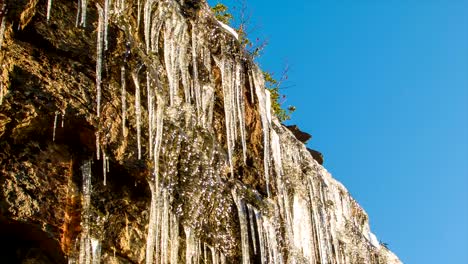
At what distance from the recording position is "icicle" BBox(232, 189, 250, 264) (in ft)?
20.0

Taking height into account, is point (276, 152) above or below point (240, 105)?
below

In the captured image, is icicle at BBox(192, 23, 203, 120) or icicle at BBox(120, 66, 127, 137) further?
icicle at BBox(192, 23, 203, 120)

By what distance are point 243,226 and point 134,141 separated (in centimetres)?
169

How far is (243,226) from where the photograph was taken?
6.24m

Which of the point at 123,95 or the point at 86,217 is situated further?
the point at 123,95

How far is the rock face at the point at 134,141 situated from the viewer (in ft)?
14.2

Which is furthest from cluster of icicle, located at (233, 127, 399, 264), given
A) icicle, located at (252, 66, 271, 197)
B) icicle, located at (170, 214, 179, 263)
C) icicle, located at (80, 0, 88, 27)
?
icicle, located at (80, 0, 88, 27)

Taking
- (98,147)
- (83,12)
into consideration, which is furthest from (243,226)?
(83,12)

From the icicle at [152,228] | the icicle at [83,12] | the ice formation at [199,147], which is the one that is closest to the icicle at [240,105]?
the ice formation at [199,147]

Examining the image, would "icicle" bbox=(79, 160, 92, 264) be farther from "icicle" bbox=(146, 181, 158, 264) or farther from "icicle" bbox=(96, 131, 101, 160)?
"icicle" bbox=(146, 181, 158, 264)

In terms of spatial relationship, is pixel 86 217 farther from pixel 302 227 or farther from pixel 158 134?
pixel 302 227

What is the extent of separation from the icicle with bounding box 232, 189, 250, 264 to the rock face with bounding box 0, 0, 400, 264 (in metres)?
0.01

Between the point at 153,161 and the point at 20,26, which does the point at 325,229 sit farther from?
the point at 20,26

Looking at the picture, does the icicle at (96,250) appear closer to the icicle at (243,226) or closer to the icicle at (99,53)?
the icicle at (99,53)
